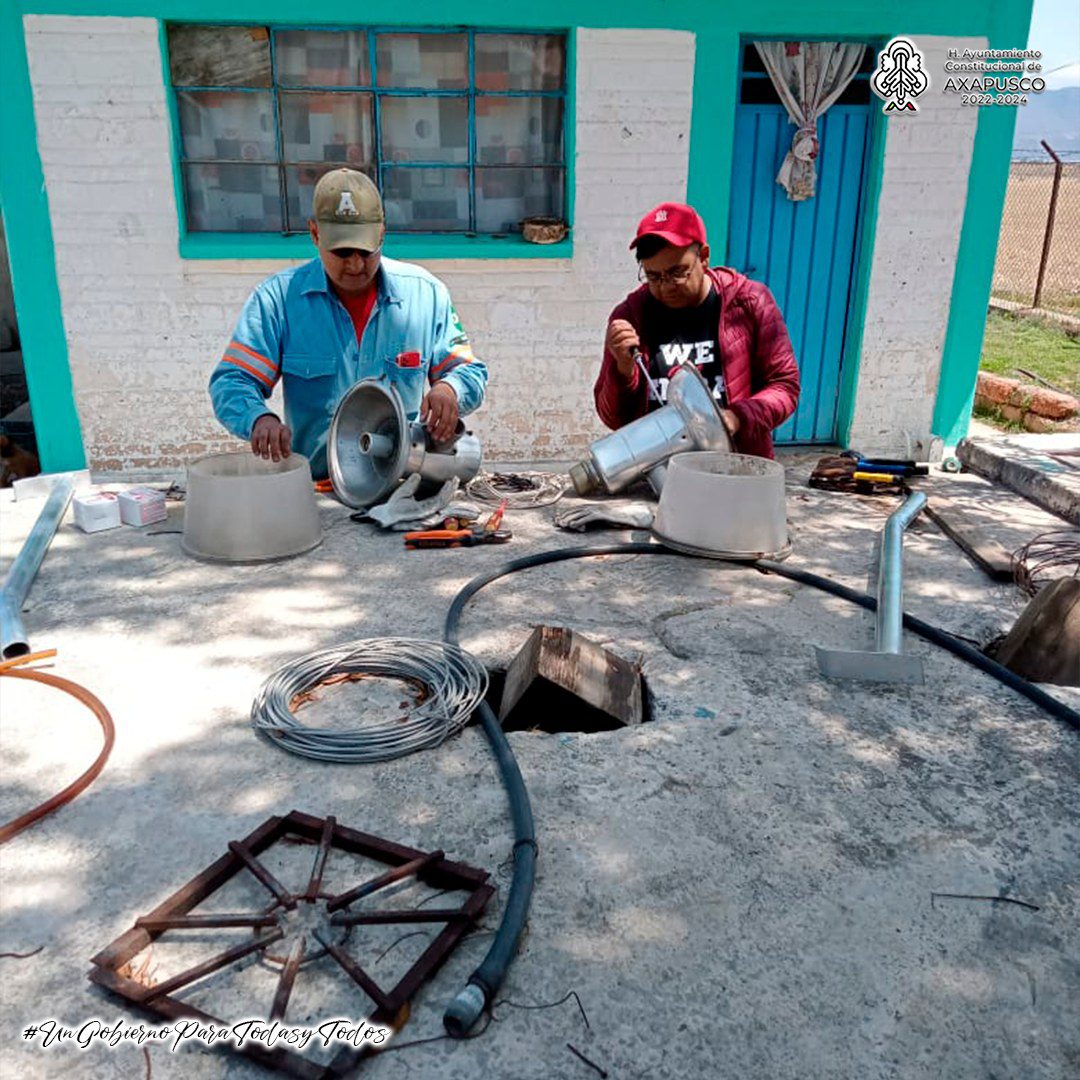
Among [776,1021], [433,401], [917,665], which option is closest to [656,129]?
[433,401]

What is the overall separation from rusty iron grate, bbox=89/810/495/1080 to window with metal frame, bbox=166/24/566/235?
5.00m

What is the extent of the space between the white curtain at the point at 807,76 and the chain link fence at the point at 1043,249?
3614 mm

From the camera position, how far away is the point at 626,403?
14.9 feet

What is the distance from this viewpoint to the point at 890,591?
3328 millimetres

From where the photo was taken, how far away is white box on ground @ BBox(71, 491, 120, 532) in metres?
4.21

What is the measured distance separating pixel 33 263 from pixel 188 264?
2.99 feet

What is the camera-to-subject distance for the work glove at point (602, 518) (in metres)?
4.30

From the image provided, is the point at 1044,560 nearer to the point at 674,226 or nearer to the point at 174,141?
the point at 674,226

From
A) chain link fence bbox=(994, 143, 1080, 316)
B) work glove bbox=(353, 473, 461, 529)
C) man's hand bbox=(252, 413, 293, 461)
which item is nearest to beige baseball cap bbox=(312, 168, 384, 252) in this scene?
man's hand bbox=(252, 413, 293, 461)

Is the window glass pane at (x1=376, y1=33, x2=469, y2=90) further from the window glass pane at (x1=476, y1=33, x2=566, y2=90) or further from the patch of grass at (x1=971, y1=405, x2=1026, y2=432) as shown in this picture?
the patch of grass at (x1=971, y1=405, x2=1026, y2=432)

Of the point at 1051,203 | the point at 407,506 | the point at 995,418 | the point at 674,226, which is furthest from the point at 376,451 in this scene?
the point at 1051,203

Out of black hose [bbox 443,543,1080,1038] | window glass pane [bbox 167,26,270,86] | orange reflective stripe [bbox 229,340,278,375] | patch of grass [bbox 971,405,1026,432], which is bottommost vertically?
patch of grass [bbox 971,405,1026,432]

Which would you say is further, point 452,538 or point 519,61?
point 519,61

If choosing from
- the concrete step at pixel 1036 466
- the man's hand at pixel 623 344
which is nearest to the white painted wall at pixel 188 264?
the man's hand at pixel 623 344
